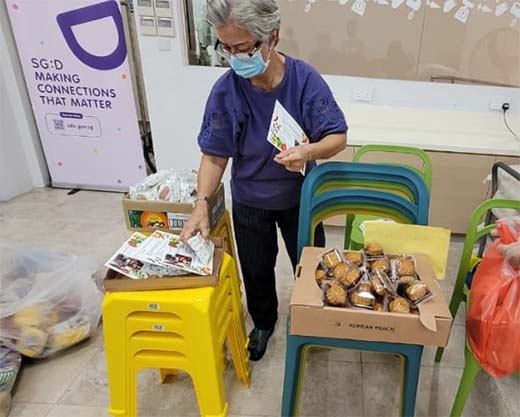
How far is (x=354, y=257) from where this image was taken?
1.11 m

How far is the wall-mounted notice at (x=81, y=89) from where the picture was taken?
8.41ft

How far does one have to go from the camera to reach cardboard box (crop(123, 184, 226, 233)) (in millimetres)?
1380

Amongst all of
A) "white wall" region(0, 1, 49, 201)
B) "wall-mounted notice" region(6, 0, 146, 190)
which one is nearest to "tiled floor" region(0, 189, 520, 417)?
"wall-mounted notice" region(6, 0, 146, 190)

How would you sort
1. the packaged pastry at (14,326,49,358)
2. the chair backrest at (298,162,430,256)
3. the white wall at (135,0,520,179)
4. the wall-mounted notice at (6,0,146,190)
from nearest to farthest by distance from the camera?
1. the chair backrest at (298,162,430,256)
2. the packaged pastry at (14,326,49,358)
3. the white wall at (135,0,520,179)
4. the wall-mounted notice at (6,0,146,190)

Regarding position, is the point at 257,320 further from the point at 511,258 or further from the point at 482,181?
the point at 482,181

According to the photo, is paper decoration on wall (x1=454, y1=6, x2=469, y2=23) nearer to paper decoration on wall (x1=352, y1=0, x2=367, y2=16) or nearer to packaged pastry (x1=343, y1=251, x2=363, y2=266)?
paper decoration on wall (x1=352, y1=0, x2=367, y2=16)

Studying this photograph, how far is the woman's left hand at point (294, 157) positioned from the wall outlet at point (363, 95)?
5.11 ft

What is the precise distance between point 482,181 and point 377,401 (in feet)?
4.54

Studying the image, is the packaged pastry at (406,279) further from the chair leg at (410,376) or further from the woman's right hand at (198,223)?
the woman's right hand at (198,223)

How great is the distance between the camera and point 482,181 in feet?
7.11

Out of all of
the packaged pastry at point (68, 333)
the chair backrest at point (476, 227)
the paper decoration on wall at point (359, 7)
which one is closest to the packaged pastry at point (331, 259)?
the chair backrest at point (476, 227)

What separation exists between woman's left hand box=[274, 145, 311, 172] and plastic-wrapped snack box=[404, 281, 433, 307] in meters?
0.42

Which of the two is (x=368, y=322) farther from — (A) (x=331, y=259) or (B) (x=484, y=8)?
(B) (x=484, y=8)

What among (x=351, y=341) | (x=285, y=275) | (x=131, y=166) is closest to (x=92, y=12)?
(x=131, y=166)
